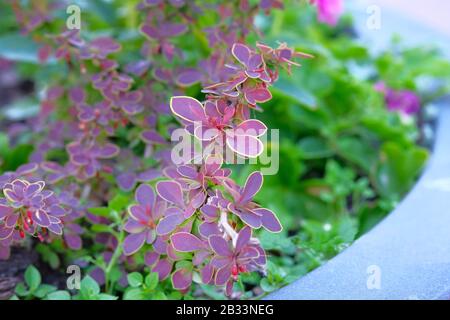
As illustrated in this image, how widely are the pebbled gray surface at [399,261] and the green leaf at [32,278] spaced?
37cm

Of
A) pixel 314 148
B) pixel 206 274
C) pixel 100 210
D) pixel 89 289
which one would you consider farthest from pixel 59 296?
pixel 314 148

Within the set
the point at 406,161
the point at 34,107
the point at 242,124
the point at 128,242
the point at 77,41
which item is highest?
the point at 34,107

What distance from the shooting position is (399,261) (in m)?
1.01

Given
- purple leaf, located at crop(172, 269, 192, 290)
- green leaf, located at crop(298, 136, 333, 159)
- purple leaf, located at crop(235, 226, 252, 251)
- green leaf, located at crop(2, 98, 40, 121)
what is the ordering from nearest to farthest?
→ purple leaf, located at crop(235, 226, 252, 251) → purple leaf, located at crop(172, 269, 192, 290) → green leaf, located at crop(298, 136, 333, 159) → green leaf, located at crop(2, 98, 40, 121)

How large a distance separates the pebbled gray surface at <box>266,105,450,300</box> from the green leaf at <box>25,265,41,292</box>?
1.21 ft

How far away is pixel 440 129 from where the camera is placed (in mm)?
1604

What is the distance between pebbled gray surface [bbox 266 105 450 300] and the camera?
3.03ft

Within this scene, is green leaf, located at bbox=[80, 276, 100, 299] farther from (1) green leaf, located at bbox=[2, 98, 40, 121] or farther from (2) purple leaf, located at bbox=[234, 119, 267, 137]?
(1) green leaf, located at bbox=[2, 98, 40, 121]

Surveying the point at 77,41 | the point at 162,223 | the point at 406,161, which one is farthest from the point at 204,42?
the point at 162,223

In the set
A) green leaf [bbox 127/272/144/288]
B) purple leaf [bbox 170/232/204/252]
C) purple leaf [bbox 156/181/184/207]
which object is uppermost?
purple leaf [bbox 156/181/184/207]

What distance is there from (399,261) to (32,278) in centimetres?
56

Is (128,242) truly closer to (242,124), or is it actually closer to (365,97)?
(242,124)

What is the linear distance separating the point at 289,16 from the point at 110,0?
513 mm

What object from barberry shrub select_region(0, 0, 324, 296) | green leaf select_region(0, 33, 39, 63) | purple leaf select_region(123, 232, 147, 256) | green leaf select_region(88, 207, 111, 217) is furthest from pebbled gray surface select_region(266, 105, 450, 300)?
green leaf select_region(0, 33, 39, 63)
